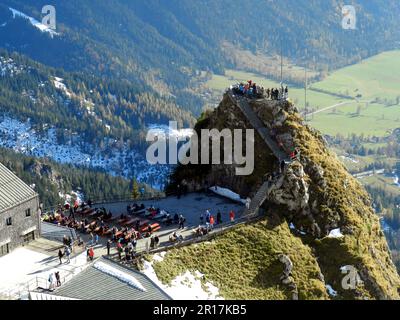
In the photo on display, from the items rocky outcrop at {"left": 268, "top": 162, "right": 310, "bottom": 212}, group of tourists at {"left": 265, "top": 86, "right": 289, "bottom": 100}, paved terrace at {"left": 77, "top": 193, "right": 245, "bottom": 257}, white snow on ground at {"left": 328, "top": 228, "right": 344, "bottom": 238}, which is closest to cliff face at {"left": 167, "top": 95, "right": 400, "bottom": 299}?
rocky outcrop at {"left": 268, "top": 162, "right": 310, "bottom": 212}

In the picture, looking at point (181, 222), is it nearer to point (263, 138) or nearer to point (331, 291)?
point (263, 138)

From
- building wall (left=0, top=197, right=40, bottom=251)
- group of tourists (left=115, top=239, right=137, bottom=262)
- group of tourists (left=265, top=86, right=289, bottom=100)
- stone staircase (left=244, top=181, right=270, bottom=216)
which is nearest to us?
group of tourists (left=115, top=239, right=137, bottom=262)

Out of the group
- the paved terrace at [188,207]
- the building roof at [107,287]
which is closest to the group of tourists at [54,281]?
the building roof at [107,287]

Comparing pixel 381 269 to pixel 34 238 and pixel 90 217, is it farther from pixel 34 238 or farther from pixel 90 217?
pixel 34 238

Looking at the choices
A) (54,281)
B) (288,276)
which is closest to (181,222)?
(288,276)

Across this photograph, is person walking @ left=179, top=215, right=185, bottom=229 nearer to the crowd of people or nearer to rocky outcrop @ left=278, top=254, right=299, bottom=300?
rocky outcrop @ left=278, top=254, right=299, bottom=300

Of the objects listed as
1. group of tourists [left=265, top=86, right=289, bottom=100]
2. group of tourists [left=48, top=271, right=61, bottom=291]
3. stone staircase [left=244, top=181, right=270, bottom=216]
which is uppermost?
group of tourists [left=265, top=86, right=289, bottom=100]

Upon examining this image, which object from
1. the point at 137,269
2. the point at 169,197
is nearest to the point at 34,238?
the point at 137,269
